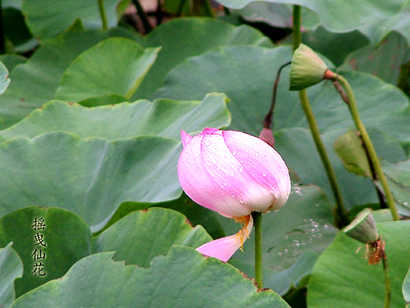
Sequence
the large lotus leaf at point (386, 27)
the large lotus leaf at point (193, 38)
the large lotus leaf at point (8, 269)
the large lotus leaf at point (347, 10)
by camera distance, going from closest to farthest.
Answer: the large lotus leaf at point (8, 269)
the large lotus leaf at point (347, 10)
the large lotus leaf at point (386, 27)
the large lotus leaf at point (193, 38)

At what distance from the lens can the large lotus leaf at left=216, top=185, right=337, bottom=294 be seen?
3.31ft

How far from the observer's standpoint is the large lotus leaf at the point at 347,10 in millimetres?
1100

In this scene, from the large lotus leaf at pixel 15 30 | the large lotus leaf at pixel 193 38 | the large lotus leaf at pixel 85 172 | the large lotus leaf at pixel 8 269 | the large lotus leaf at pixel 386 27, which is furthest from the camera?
the large lotus leaf at pixel 15 30

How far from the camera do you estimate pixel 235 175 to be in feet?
1.76

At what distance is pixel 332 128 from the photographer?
1380mm

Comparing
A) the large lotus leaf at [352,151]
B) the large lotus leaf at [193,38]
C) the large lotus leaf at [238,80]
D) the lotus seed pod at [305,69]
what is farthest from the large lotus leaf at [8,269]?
the large lotus leaf at [193,38]

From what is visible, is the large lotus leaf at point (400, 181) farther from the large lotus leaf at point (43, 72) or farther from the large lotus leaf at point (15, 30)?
the large lotus leaf at point (15, 30)

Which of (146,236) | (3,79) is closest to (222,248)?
(146,236)

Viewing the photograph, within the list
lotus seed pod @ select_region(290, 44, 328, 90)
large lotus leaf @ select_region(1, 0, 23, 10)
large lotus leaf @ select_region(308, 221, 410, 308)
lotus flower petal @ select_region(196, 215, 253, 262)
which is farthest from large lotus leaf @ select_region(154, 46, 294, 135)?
large lotus leaf @ select_region(1, 0, 23, 10)

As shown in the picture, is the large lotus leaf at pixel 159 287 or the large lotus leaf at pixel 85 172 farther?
the large lotus leaf at pixel 85 172

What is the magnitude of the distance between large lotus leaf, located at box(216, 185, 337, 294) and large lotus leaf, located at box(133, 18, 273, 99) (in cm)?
65

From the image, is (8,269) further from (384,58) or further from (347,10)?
(384,58)

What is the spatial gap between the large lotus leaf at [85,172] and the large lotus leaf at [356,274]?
0.28 meters

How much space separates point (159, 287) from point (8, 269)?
0.23 m
